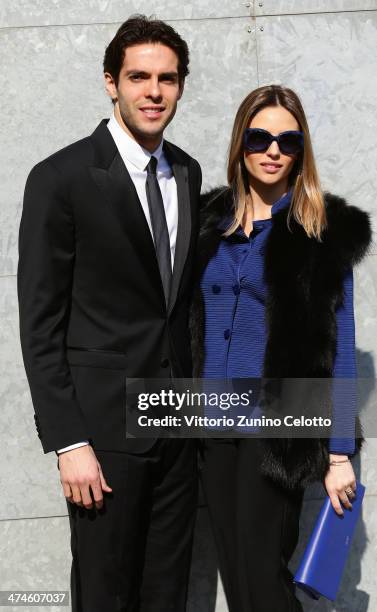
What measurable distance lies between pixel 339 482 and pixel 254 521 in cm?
32

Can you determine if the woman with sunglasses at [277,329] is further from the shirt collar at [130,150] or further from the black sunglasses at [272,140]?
the shirt collar at [130,150]

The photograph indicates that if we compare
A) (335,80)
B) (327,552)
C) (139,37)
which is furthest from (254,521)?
(335,80)

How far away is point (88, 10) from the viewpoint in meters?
3.64

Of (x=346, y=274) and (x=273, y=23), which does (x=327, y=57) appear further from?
(x=346, y=274)

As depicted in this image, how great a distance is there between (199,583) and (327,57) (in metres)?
2.39

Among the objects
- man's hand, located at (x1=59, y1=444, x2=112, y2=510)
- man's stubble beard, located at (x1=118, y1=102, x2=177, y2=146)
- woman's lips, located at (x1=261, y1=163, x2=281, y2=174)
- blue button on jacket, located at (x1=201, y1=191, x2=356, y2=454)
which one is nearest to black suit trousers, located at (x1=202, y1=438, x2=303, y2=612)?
blue button on jacket, located at (x1=201, y1=191, x2=356, y2=454)

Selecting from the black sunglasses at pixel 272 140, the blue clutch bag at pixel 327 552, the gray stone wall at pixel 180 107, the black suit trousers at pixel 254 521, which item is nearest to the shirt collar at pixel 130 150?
the black sunglasses at pixel 272 140

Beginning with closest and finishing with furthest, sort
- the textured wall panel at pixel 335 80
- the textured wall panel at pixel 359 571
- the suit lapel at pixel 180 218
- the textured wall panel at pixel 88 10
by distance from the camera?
the suit lapel at pixel 180 218, the textured wall panel at pixel 88 10, the textured wall panel at pixel 335 80, the textured wall panel at pixel 359 571

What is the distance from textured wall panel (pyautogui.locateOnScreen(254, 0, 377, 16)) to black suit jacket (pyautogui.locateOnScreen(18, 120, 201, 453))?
1.24m

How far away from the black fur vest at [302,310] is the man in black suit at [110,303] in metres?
0.30

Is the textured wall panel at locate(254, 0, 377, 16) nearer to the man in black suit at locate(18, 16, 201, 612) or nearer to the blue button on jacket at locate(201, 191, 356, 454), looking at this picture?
the man in black suit at locate(18, 16, 201, 612)

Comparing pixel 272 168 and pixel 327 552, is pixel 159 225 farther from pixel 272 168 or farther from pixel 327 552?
pixel 327 552

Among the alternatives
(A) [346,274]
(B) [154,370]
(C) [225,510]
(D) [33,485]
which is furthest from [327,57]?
(D) [33,485]

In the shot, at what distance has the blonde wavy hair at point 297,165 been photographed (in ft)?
9.82
